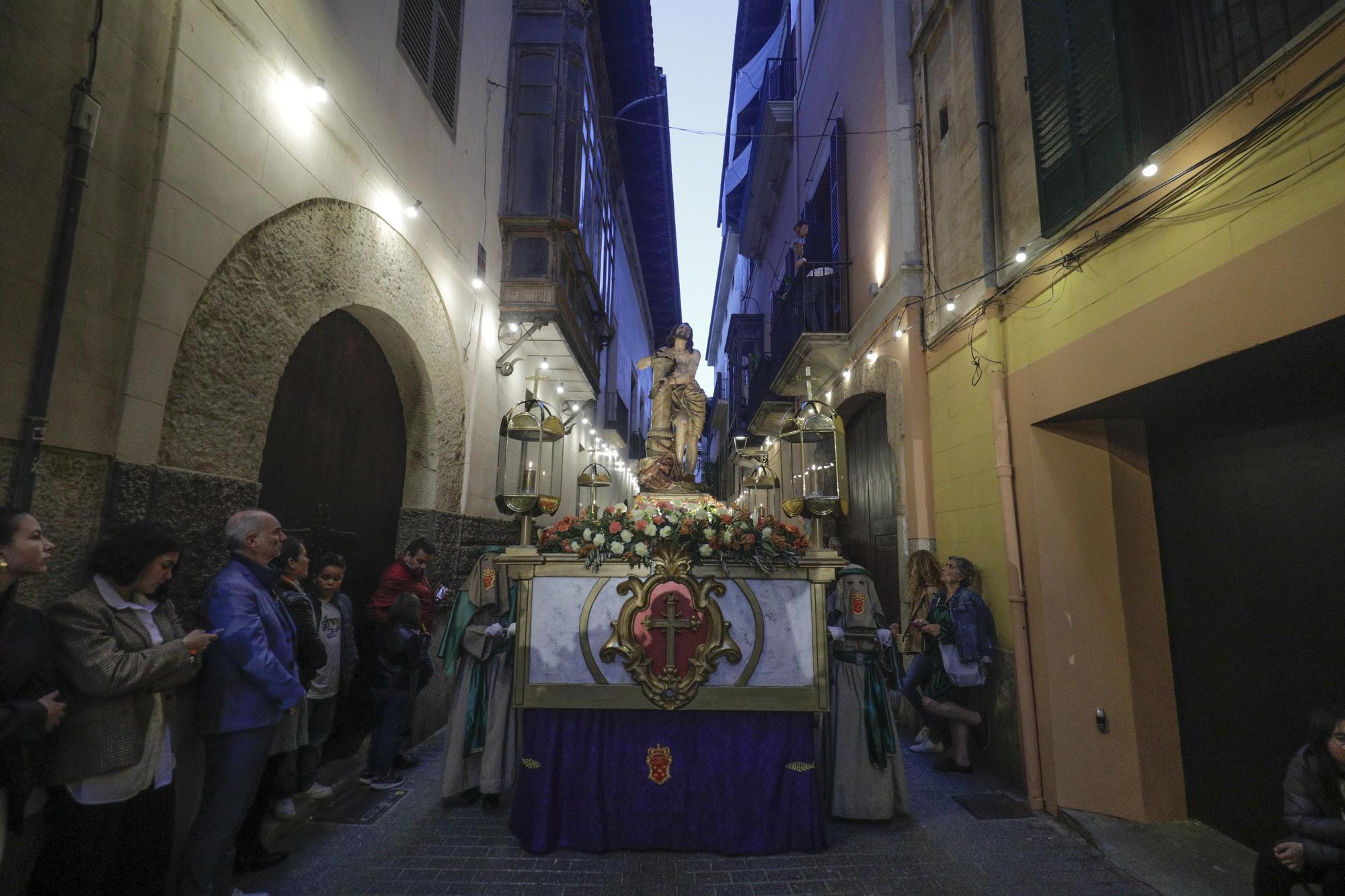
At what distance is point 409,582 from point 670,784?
2.43 metres

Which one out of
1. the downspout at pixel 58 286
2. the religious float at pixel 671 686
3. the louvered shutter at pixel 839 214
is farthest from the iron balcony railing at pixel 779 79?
the downspout at pixel 58 286

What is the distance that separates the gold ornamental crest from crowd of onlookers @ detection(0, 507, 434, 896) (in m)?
1.66

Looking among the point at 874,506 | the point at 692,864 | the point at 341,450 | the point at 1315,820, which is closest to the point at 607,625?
the point at 692,864

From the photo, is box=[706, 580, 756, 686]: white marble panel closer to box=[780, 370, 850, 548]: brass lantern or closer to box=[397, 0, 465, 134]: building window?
box=[780, 370, 850, 548]: brass lantern

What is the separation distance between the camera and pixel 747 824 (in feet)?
12.5

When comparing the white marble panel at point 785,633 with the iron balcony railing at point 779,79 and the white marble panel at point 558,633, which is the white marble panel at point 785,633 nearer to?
the white marble panel at point 558,633

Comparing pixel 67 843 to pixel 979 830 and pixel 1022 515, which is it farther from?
pixel 1022 515

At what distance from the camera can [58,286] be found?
2.59 m

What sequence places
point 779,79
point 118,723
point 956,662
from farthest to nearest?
1. point 779,79
2. point 956,662
3. point 118,723

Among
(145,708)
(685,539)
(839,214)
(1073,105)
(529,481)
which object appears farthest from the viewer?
(839,214)

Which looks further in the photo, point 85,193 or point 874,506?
point 874,506

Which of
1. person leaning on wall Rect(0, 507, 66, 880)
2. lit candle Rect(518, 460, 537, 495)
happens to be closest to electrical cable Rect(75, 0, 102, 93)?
person leaning on wall Rect(0, 507, 66, 880)

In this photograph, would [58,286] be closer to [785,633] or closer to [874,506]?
[785,633]

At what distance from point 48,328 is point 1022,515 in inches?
220
